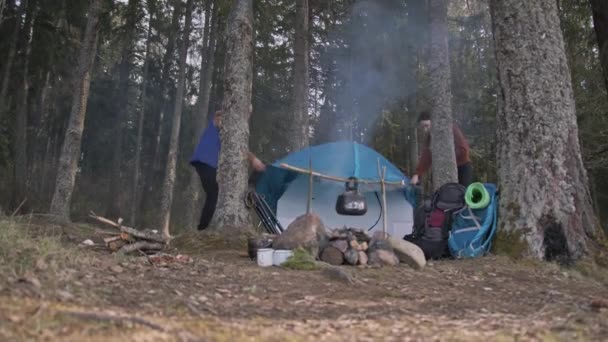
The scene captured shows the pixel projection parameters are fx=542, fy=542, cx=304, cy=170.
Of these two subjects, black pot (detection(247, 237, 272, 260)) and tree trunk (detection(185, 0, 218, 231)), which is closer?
black pot (detection(247, 237, 272, 260))

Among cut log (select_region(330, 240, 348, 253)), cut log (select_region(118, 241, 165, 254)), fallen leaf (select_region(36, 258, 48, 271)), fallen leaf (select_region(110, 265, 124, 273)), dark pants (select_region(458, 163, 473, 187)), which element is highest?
dark pants (select_region(458, 163, 473, 187))

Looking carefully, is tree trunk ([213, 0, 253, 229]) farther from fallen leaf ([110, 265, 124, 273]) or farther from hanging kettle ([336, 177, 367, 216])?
fallen leaf ([110, 265, 124, 273])

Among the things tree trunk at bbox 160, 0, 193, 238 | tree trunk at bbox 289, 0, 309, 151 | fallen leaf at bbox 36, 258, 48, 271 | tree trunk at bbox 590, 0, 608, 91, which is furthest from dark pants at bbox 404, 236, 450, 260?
tree trunk at bbox 160, 0, 193, 238

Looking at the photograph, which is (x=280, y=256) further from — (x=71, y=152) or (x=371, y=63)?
(x=371, y=63)

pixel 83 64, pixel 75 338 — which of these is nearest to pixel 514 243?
pixel 75 338

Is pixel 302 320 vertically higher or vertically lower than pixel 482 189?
lower

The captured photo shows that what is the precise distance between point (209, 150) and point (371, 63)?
392 inches

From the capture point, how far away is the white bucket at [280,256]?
14.9 feet

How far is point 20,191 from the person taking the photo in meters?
13.1

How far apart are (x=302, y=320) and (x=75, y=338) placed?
1.04 meters

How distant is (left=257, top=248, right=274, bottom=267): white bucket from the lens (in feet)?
14.7

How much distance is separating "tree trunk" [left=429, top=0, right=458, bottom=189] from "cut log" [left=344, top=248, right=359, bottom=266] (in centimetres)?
345

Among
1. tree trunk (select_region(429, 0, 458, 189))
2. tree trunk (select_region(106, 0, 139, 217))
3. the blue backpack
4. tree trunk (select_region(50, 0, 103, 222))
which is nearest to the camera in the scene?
the blue backpack

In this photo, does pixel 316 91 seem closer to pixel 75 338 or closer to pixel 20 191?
pixel 20 191
